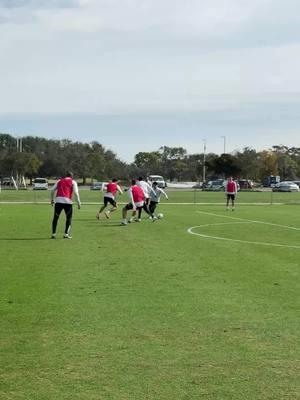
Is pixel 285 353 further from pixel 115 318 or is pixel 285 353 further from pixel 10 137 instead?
pixel 10 137

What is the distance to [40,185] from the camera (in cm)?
8744

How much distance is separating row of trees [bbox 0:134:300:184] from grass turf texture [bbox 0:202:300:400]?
323ft

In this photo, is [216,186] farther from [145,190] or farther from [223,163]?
[145,190]

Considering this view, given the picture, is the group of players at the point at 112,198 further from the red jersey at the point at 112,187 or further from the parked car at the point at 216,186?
the parked car at the point at 216,186

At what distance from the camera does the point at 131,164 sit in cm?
14200

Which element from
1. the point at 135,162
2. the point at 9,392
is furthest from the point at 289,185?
the point at 9,392

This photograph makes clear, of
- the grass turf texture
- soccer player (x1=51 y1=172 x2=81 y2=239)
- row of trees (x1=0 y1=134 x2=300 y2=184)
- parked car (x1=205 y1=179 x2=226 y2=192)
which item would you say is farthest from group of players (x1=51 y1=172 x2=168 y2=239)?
row of trees (x1=0 y1=134 x2=300 y2=184)

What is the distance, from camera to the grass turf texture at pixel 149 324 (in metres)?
5.59

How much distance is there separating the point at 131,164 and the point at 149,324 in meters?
135

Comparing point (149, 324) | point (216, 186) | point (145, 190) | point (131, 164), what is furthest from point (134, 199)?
point (131, 164)

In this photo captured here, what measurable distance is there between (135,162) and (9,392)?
137995 mm

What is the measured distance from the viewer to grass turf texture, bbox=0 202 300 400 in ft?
18.4

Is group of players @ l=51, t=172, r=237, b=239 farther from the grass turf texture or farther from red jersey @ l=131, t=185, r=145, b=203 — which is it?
the grass turf texture

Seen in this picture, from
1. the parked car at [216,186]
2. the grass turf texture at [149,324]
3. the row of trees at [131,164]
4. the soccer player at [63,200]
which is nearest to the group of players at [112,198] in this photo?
the soccer player at [63,200]
